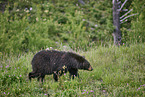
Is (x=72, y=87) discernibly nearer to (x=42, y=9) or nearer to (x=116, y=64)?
(x=116, y=64)

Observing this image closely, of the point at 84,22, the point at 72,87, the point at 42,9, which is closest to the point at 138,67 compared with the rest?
the point at 72,87

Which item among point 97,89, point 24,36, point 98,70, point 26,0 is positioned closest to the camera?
point 97,89

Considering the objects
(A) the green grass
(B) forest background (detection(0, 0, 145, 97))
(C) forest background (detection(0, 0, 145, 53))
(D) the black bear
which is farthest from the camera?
(C) forest background (detection(0, 0, 145, 53))

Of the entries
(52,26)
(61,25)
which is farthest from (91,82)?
(61,25)

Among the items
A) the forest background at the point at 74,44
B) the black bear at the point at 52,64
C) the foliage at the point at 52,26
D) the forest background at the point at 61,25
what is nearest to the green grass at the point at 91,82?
the forest background at the point at 74,44

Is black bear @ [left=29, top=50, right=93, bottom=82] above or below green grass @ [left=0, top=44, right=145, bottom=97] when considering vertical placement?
above

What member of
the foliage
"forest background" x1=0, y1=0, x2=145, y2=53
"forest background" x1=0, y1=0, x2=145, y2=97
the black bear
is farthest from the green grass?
the foliage

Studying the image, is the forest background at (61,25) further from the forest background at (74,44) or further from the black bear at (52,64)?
the black bear at (52,64)

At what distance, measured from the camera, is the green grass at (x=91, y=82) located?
384 cm

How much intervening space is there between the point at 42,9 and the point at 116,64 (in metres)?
7.24

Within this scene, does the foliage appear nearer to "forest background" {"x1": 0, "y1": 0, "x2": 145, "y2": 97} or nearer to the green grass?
"forest background" {"x1": 0, "y1": 0, "x2": 145, "y2": 97}

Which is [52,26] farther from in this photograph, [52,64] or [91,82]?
[91,82]

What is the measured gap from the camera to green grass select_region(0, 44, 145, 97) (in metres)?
3.84

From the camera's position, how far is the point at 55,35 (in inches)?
376
